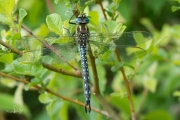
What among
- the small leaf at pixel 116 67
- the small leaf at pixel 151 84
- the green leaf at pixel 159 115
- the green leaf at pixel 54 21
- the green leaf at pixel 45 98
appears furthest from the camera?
the green leaf at pixel 159 115

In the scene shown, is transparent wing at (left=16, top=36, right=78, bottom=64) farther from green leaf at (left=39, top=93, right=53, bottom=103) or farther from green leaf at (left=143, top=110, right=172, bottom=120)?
green leaf at (left=143, top=110, right=172, bottom=120)

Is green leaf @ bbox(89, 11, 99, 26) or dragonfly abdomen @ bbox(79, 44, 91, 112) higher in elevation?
green leaf @ bbox(89, 11, 99, 26)

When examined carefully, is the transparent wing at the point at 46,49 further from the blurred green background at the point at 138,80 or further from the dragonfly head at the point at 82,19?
the blurred green background at the point at 138,80

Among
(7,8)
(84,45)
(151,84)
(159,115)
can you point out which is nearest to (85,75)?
(84,45)

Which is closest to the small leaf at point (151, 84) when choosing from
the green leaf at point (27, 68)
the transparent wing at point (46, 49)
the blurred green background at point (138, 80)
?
the blurred green background at point (138, 80)

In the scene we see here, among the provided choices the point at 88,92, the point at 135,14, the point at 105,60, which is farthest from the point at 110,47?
the point at 135,14

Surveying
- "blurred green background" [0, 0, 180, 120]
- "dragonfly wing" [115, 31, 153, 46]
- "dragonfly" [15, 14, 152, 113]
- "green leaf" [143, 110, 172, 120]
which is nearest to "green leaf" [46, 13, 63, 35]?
"dragonfly" [15, 14, 152, 113]

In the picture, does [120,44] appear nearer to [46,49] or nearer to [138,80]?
[46,49]

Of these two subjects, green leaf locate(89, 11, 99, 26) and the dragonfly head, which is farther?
green leaf locate(89, 11, 99, 26)
